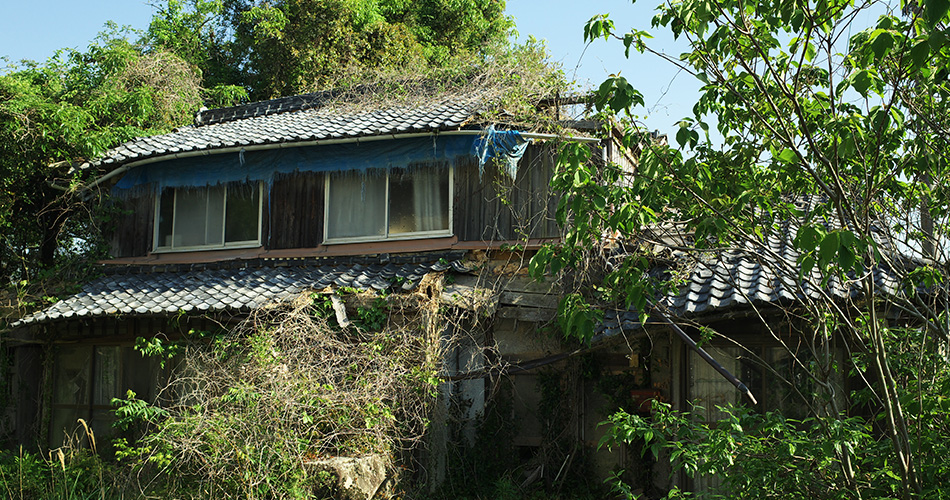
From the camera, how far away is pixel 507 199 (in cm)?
1141

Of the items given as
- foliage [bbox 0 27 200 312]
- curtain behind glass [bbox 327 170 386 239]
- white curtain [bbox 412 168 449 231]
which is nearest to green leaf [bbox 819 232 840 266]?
white curtain [bbox 412 168 449 231]

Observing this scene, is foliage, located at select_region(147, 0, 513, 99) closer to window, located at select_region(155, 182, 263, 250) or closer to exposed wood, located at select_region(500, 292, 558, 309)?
window, located at select_region(155, 182, 263, 250)

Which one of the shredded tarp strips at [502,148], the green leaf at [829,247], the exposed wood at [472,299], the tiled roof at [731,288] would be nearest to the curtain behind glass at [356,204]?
the shredded tarp strips at [502,148]

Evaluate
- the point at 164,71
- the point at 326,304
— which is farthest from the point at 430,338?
the point at 164,71

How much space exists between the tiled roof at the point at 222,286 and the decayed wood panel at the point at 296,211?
860 mm

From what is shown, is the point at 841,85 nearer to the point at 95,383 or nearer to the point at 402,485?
the point at 402,485

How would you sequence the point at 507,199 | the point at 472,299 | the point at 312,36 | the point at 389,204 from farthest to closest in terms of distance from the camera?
the point at 312,36
the point at 389,204
the point at 507,199
the point at 472,299

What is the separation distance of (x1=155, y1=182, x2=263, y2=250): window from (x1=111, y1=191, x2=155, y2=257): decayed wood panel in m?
0.18

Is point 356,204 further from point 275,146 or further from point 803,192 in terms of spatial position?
point 803,192

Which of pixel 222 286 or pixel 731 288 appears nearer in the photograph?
pixel 731 288

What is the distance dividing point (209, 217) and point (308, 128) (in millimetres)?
2339

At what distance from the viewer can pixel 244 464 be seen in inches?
296

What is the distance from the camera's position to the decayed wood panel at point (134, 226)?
13211mm

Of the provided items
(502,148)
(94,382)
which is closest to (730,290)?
(502,148)
